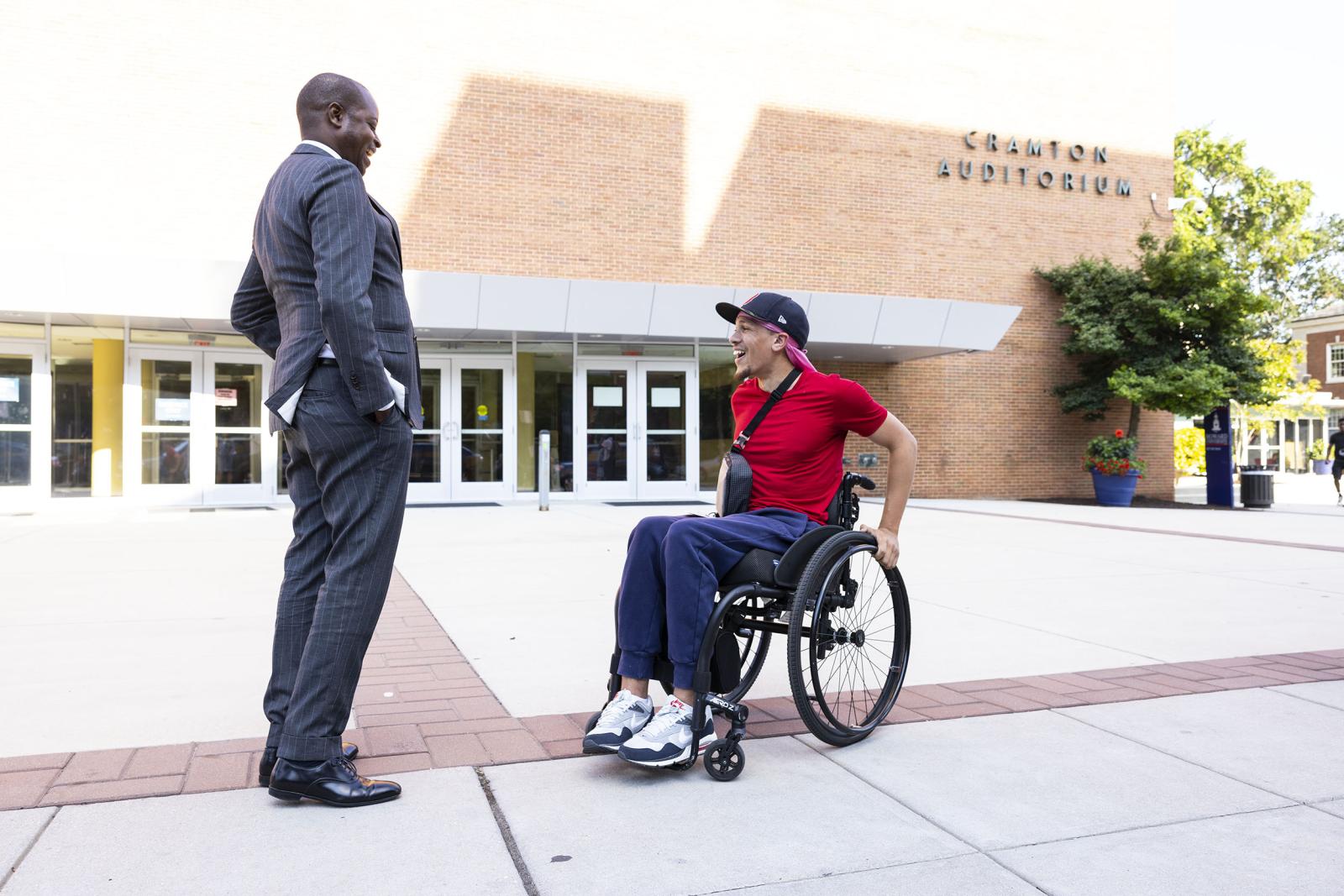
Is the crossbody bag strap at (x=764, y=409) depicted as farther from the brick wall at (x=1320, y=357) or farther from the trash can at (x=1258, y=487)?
the brick wall at (x=1320, y=357)

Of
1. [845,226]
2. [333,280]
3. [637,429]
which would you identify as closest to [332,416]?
[333,280]

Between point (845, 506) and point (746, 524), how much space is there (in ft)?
1.71

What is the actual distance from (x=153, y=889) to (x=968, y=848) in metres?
1.86

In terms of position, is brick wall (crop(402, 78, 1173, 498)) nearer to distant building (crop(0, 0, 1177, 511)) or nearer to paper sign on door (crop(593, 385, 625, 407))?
distant building (crop(0, 0, 1177, 511))

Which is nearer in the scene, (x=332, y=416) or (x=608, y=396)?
(x=332, y=416)

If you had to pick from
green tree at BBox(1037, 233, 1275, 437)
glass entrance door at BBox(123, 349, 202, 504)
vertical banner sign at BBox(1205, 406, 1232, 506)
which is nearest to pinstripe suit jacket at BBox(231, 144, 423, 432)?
glass entrance door at BBox(123, 349, 202, 504)

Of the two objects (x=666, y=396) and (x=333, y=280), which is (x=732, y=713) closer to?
(x=333, y=280)

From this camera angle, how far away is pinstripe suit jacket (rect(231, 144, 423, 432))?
2.66m

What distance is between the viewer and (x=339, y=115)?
9.50 feet

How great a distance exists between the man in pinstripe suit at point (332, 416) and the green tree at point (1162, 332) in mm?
17137

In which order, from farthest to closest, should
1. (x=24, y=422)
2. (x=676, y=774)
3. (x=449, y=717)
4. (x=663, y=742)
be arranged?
1. (x=24, y=422)
2. (x=449, y=717)
3. (x=676, y=774)
4. (x=663, y=742)

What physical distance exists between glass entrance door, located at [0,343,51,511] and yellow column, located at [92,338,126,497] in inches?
24.6

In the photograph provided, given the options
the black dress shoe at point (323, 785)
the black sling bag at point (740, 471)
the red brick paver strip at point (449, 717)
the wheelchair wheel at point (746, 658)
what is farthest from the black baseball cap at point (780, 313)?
the black dress shoe at point (323, 785)

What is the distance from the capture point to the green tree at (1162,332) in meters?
17.6
